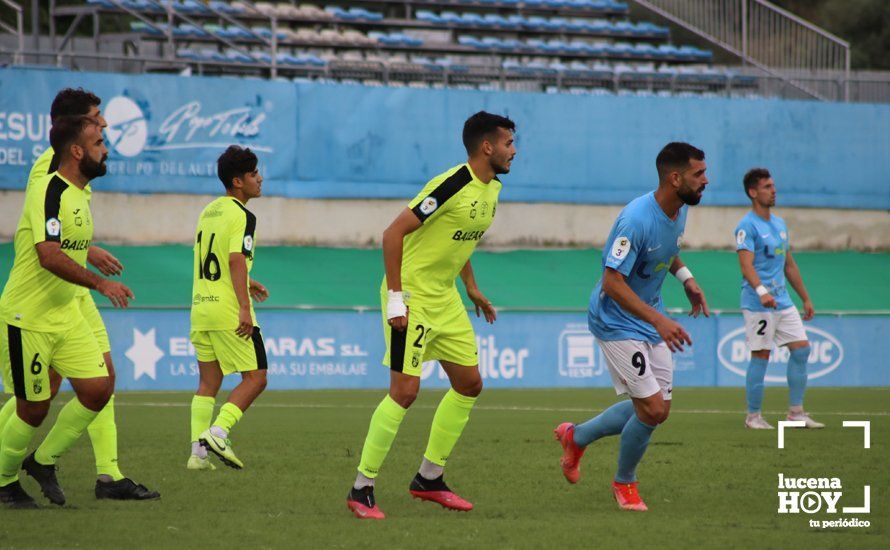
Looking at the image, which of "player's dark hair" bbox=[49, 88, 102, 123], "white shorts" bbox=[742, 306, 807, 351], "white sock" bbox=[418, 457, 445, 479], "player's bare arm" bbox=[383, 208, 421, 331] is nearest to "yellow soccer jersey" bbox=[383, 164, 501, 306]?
"player's bare arm" bbox=[383, 208, 421, 331]

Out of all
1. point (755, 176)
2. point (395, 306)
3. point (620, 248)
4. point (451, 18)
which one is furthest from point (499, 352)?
point (451, 18)

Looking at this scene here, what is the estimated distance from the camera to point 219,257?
1006 cm

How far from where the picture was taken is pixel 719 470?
9.48m

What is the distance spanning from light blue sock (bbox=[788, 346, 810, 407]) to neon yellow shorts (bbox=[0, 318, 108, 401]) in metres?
7.55

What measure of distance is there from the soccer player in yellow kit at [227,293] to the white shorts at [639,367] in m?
2.99

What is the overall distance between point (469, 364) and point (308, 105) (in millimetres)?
20564

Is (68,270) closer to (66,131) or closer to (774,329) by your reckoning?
(66,131)

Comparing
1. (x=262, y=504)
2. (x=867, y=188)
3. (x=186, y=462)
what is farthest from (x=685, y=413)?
(x=867, y=188)

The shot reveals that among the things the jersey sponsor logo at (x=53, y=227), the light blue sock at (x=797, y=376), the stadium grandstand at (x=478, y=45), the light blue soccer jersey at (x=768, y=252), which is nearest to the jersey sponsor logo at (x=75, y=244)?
the jersey sponsor logo at (x=53, y=227)

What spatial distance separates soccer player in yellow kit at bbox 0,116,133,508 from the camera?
7.61m

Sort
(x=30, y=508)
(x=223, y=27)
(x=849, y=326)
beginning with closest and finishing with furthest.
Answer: (x=30, y=508)
(x=849, y=326)
(x=223, y=27)

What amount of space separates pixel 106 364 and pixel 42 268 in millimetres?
868

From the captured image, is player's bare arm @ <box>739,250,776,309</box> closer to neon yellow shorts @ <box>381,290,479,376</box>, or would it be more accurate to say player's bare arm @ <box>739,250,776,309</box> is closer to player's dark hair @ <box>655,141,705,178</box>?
player's dark hair @ <box>655,141,705,178</box>

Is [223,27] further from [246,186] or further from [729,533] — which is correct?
[729,533]
